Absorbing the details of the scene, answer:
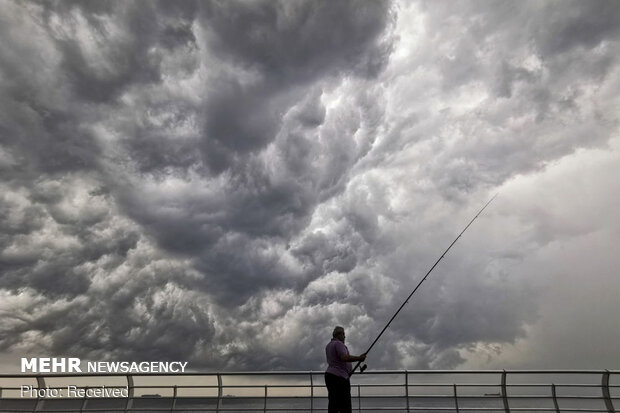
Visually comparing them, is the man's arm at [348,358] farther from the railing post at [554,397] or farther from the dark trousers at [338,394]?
the railing post at [554,397]

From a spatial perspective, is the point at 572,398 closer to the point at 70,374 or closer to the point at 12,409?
the point at 70,374

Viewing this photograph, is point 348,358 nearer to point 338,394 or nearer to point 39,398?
point 338,394

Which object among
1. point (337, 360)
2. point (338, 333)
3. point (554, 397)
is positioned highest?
point (338, 333)

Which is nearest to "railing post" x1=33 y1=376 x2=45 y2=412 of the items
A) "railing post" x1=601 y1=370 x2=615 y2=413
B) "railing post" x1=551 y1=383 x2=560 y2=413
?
"railing post" x1=551 y1=383 x2=560 y2=413

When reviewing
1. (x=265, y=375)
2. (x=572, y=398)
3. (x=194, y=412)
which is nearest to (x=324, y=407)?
(x=265, y=375)

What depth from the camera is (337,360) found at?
778 cm

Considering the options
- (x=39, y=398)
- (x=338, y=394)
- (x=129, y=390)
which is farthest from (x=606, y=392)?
(x=39, y=398)

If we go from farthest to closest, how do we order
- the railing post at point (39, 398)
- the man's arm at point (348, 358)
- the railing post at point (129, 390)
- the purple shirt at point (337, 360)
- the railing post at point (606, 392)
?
the railing post at point (39, 398) → the railing post at point (129, 390) → the railing post at point (606, 392) → the purple shirt at point (337, 360) → the man's arm at point (348, 358)

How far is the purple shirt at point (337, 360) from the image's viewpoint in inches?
305

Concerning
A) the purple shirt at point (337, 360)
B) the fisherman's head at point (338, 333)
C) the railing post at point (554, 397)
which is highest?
the fisherman's head at point (338, 333)

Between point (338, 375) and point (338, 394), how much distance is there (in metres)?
0.34

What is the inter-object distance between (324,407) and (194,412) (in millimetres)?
3776

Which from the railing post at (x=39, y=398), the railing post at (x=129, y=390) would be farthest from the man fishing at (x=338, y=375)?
the railing post at (x=39, y=398)

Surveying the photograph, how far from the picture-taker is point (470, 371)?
1062cm
